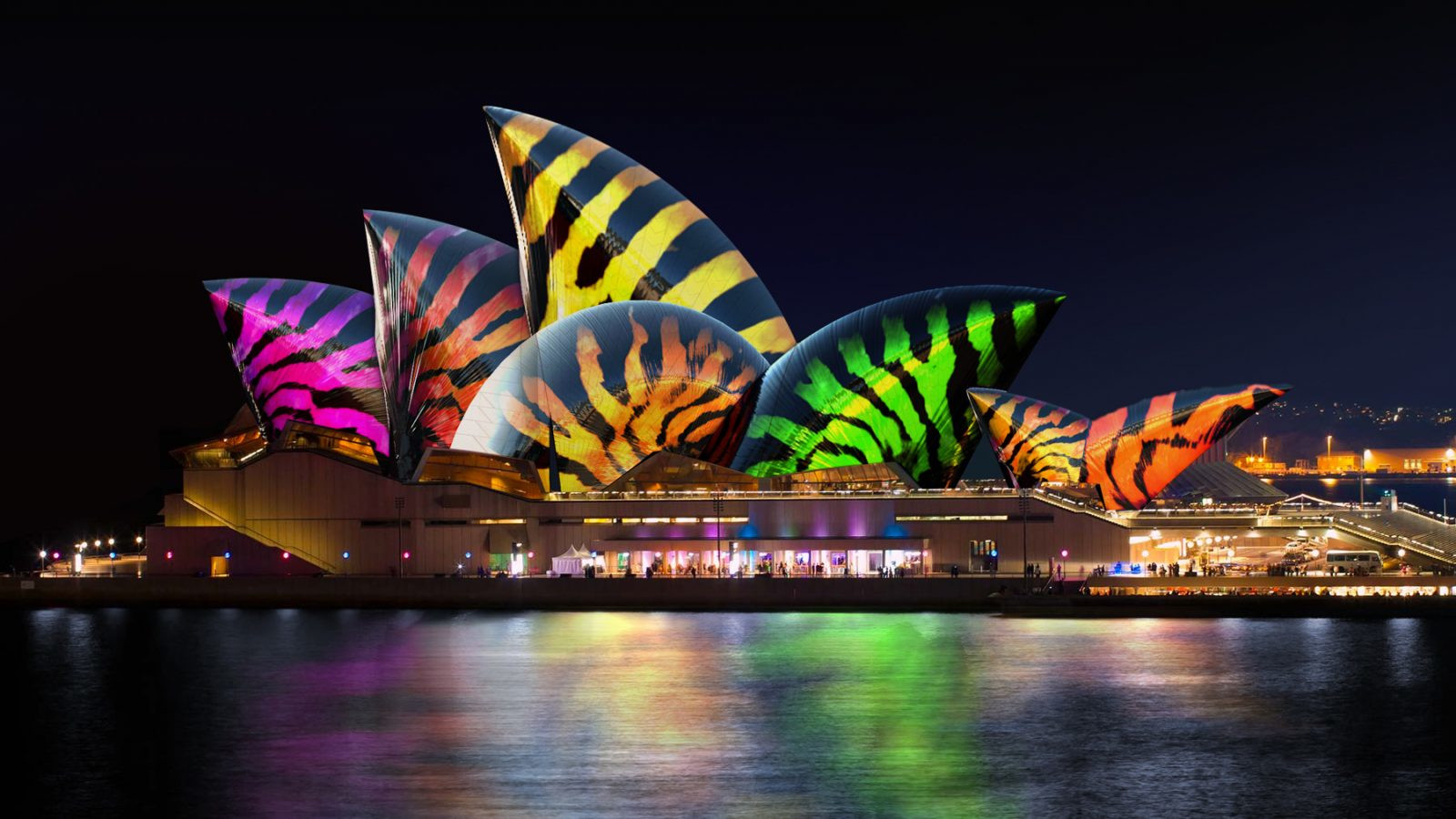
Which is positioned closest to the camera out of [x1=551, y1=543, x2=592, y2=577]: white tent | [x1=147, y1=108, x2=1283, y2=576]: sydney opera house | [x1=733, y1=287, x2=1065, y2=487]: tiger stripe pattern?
[x1=733, y1=287, x2=1065, y2=487]: tiger stripe pattern

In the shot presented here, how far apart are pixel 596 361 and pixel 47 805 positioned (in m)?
36.3

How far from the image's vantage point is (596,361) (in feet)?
204

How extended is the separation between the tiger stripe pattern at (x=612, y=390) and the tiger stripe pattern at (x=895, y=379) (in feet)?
5.95

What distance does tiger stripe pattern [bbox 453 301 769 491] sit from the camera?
6203 centimetres

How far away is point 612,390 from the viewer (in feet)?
205

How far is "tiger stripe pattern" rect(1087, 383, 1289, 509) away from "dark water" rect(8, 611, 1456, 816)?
9698 millimetres

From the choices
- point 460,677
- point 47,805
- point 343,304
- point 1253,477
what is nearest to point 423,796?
point 47,805

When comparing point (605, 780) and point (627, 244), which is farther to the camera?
point (627, 244)

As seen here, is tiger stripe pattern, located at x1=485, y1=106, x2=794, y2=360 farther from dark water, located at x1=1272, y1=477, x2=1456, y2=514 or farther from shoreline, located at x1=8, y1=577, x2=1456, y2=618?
dark water, located at x1=1272, y1=477, x2=1456, y2=514

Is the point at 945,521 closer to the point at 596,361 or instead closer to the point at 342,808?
the point at 596,361

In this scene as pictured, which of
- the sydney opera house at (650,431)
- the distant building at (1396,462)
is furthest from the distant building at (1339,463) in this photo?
the sydney opera house at (650,431)

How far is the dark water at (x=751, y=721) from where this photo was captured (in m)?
26.7

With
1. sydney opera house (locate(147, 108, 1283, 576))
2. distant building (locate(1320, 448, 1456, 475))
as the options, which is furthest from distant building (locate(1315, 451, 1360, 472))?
sydney opera house (locate(147, 108, 1283, 576))

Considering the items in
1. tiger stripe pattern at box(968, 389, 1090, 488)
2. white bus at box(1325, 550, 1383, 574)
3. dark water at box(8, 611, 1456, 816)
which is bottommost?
dark water at box(8, 611, 1456, 816)
